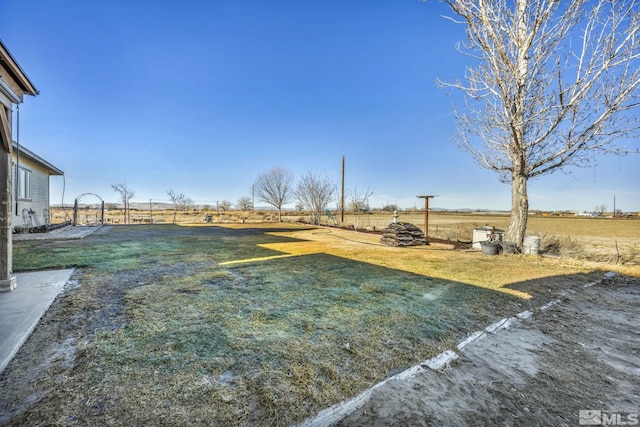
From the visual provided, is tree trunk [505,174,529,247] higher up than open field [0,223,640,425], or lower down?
higher up

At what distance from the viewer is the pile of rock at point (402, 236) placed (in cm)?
905

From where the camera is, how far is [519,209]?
7520 millimetres

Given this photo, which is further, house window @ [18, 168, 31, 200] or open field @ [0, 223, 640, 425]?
house window @ [18, 168, 31, 200]

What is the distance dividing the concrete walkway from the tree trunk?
9.47 meters

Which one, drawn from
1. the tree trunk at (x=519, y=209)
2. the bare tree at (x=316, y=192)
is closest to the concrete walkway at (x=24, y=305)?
the tree trunk at (x=519, y=209)

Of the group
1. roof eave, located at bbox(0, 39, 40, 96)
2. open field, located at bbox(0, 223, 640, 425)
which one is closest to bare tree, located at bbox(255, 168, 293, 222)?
open field, located at bbox(0, 223, 640, 425)

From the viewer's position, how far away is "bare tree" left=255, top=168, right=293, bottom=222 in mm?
25173

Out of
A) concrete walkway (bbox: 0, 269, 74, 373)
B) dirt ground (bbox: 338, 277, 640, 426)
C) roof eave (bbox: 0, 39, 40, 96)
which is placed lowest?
dirt ground (bbox: 338, 277, 640, 426)

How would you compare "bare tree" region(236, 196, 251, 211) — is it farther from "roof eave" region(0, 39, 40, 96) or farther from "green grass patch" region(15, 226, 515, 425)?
"roof eave" region(0, 39, 40, 96)

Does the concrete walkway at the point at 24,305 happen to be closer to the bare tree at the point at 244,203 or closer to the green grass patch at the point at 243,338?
the green grass patch at the point at 243,338

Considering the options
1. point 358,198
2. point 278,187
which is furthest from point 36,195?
point 358,198

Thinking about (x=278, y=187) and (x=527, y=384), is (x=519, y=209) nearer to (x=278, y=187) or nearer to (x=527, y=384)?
(x=527, y=384)

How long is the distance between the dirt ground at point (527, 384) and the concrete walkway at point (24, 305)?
258 centimetres

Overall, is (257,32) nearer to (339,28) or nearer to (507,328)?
(339,28)
